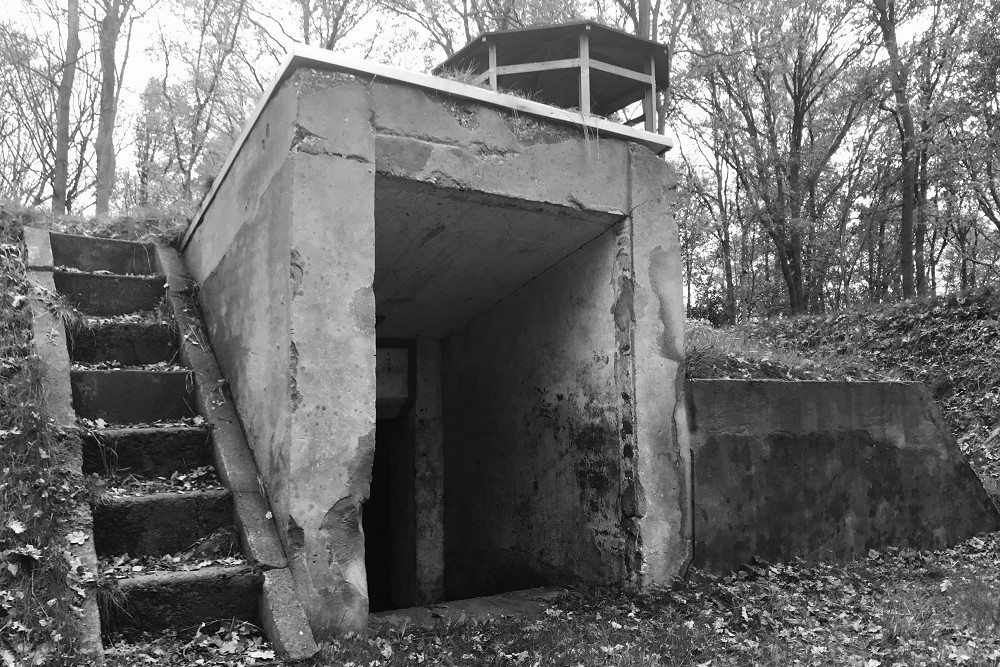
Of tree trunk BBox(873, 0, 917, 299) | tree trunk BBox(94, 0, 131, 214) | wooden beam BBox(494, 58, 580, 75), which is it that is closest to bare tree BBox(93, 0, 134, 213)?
tree trunk BBox(94, 0, 131, 214)

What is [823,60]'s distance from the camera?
16.0 meters

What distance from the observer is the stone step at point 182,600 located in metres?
3.11

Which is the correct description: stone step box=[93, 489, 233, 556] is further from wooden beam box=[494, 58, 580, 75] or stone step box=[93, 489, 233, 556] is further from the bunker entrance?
wooden beam box=[494, 58, 580, 75]

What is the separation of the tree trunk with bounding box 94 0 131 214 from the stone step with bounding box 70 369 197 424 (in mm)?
9612

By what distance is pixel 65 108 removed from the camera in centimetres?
1229

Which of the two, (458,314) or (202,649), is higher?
(458,314)

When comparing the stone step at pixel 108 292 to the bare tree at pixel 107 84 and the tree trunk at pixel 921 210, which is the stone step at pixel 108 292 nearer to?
the bare tree at pixel 107 84

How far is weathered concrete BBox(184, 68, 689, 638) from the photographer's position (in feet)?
12.3

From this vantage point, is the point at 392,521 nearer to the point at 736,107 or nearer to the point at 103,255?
the point at 103,255

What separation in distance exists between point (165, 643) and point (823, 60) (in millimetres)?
17235

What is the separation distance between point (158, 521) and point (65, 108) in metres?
11.4

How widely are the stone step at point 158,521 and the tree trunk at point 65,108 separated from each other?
1004cm

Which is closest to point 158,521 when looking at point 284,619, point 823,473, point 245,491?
point 245,491

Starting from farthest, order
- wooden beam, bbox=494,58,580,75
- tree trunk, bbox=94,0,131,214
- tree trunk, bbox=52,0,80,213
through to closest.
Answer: tree trunk, bbox=94,0,131,214 → tree trunk, bbox=52,0,80,213 → wooden beam, bbox=494,58,580,75
